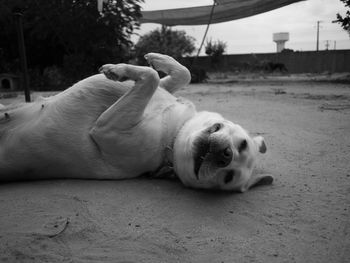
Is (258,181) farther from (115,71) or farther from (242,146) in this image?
(115,71)

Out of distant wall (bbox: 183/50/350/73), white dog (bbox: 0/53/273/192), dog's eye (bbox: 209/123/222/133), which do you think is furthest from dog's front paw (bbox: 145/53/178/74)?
distant wall (bbox: 183/50/350/73)

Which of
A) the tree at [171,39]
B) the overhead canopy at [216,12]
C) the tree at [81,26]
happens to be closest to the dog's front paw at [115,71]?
the overhead canopy at [216,12]

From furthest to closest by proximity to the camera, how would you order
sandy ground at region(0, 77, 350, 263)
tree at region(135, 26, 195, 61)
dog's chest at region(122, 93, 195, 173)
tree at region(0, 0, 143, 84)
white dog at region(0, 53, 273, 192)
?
1. tree at region(135, 26, 195, 61)
2. tree at region(0, 0, 143, 84)
3. dog's chest at region(122, 93, 195, 173)
4. white dog at region(0, 53, 273, 192)
5. sandy ground at region(0, 77, 350, 263)

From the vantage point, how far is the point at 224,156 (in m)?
2.14

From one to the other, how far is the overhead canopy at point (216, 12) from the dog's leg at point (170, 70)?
9.12 meters

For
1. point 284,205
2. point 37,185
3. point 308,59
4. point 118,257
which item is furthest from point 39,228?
point 308,59

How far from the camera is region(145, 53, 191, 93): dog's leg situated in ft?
10.2

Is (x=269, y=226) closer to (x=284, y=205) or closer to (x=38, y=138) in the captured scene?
(x=284, y=205)

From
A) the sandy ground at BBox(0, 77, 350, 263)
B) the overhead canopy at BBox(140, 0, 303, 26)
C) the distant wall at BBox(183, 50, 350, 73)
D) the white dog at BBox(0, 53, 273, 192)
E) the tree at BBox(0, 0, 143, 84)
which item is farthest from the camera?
the distant wall at BBox(183, 50, 350, 73)

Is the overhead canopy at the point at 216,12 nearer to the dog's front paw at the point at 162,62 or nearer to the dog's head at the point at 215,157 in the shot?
the dog's front paw at the point at 162,62

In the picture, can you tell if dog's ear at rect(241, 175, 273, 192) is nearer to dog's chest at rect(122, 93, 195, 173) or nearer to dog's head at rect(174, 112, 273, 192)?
dog's head at rect(174, 112, 273, 192)

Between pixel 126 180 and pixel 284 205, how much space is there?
1132 mm

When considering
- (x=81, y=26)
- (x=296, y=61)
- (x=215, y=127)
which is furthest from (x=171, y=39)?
(x=215, y=127)

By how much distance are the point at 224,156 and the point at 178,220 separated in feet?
1.60
